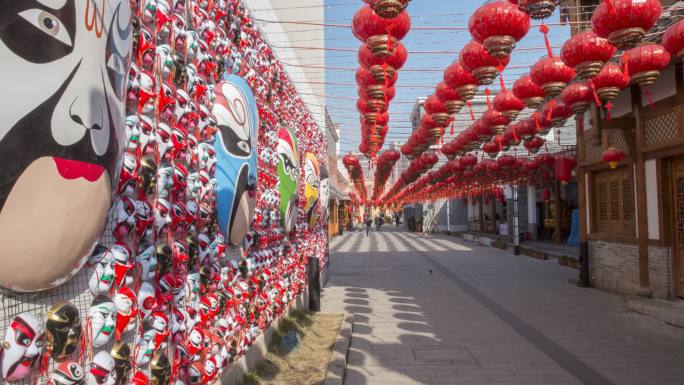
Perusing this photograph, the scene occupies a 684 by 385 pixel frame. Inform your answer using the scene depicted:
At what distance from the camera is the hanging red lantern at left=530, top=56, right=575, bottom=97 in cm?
587

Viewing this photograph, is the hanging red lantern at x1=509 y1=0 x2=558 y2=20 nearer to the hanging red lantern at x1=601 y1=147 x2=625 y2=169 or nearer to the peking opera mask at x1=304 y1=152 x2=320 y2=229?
the peking opera mask at x1=304 y1=152 x2=320 y2=229

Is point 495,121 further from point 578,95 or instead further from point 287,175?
point 287,175

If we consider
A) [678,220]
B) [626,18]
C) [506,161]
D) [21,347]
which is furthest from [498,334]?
[506,161]

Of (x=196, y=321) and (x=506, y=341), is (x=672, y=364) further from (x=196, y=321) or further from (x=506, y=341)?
(x=196, y=321)

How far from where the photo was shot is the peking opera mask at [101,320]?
2090 mm

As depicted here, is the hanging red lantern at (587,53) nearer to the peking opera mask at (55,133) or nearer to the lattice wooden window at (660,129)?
the lattice wooden window at (660,129)

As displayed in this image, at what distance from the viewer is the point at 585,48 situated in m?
5.27

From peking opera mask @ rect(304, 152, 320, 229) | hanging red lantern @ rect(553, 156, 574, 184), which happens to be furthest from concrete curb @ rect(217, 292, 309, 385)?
hanging red lantern @ rect(553, 156, 574, 184)

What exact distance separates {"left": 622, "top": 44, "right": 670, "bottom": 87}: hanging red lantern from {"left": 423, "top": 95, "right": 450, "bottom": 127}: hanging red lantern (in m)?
2.41

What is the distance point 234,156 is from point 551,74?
13.8 ft

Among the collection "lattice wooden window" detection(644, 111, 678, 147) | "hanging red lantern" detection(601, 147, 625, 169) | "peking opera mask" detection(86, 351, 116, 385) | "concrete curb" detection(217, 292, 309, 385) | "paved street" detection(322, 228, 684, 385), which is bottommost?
"paved street" detection(322, 228, 684, 385)

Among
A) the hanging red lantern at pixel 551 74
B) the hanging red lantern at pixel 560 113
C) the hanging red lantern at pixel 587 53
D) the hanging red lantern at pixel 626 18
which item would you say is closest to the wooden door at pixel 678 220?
the hanging red lantern at pixel 560 113

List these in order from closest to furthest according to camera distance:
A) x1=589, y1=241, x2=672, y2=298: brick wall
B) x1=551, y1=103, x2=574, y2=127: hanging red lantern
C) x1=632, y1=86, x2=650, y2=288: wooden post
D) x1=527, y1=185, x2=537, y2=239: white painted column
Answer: x1=551, y1=103, x2=574, y2=127: hanging red lantern
x1=589, y1=241, x2=672, y2=298: brick wall
x1=632, y1=86, x2=650, y2=288: wooden post
x1=527, y1=185, x2=537, y2=239: white painted column

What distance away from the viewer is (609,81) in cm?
632
